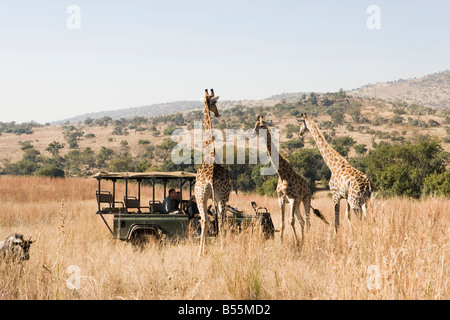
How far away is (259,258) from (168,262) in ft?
7.36

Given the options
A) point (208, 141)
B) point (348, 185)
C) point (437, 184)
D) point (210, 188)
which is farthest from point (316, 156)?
point (210, 188)

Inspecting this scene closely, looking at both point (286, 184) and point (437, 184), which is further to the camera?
point (437, 184)

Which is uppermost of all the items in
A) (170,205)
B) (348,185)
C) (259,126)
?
(259,126)

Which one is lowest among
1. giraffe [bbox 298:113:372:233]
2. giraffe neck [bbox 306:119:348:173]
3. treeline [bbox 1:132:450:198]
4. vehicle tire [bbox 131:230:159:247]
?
treeline [bbox 1:132:450:198]

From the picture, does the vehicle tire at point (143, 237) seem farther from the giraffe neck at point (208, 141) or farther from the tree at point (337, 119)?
the tree at point (337, 119)

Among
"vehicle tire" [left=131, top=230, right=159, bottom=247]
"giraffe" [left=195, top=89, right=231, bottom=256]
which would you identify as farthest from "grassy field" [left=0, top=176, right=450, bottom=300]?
"giraffe" [left=195, top=89, right=231, bottom=256]

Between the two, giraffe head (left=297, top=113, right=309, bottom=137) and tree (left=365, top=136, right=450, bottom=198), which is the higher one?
giraffe head (left=297, top=113, right=309, bottom=137)

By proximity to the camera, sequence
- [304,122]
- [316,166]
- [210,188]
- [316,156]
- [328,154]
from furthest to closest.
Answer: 1. [316,156]
2. [316,166]
3. [304,122]
4. [328,154]
5. [210,188]

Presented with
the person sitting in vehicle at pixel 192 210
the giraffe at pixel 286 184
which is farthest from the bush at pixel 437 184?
the person sitting in vehicle at pixel 192 210

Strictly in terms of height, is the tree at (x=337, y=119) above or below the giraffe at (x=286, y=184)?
above

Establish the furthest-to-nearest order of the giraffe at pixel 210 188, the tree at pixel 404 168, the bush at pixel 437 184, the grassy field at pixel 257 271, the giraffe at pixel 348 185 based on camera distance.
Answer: the tree at pixel 404 168, the bush at pixel 437 184, the giraffe at pixel 348 185, the giraffe at pixel 210 188, the grassy field at pixel 257 271

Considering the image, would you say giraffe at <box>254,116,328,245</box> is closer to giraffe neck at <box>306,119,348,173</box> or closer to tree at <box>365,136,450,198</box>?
giraffe neck at <box>306,119,348,173</box>

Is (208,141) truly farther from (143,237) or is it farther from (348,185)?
(348,185)
